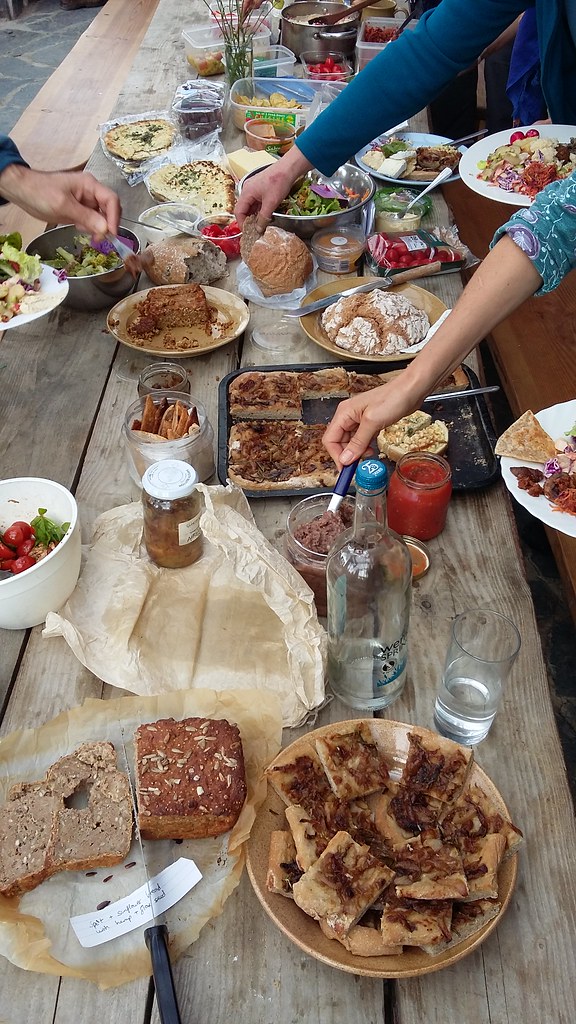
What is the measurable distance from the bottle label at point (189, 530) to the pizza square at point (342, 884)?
0.72 metres

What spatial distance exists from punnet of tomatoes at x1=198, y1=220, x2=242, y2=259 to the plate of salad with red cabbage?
64cm

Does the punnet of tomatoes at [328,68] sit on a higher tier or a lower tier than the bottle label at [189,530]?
higher

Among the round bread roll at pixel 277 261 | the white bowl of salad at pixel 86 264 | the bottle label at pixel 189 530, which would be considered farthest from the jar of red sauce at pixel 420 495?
the white bowl of salad at pixel 86 264

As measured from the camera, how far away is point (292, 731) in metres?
1.39

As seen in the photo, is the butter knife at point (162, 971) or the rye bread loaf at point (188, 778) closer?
the butter knife at point (162, 971)

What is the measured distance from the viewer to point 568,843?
1217 mm

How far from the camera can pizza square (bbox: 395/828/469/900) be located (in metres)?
1.04

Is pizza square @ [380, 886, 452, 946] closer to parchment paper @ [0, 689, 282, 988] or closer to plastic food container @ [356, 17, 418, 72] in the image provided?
parchment paper @ [0, 689, 282, 988]

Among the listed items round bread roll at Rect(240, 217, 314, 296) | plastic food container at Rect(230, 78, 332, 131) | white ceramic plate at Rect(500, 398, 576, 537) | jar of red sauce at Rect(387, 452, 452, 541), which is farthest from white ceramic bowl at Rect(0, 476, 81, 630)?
plastic food container at Rect(230, 78, 332, 131)

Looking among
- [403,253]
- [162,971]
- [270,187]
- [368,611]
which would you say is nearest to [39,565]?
[368,611]

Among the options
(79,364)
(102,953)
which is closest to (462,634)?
(102,953)

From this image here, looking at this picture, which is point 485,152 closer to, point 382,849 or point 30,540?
point 30,540

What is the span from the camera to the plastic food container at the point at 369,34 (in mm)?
3736

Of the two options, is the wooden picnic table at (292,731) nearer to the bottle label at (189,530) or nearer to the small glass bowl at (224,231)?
the bottle label at (189,530)
